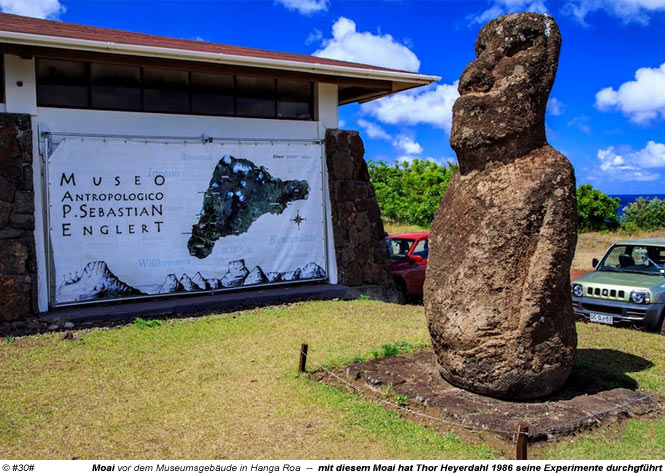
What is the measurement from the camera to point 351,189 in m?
11.7

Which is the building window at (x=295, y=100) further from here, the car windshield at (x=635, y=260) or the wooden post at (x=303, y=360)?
the wooden post at (x=303, y=360)

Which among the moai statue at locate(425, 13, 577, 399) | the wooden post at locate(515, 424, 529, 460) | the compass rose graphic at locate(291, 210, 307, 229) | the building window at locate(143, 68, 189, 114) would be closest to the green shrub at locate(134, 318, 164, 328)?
the compass rose graphic at locate(291, 210, 307, 229)

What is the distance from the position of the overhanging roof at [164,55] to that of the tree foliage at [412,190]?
1442cm

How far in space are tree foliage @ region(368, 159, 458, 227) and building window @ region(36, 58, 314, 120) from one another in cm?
1565

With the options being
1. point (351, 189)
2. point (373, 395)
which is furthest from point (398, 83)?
point (373, 395)

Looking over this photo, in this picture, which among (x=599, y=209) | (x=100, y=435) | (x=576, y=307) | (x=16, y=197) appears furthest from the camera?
(x=599, y=209)

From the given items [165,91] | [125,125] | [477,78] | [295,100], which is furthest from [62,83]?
[477,78]

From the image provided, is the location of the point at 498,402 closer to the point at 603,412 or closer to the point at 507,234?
the point at 603,412

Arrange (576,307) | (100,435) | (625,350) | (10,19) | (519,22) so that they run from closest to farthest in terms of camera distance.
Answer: (100,435)
(519,22)
(625,350)
(576,307)
(10,19)

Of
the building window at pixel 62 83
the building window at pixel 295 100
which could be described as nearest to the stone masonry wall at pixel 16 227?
the building window at pixel 62 83

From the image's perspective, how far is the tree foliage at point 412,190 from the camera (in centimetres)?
2701

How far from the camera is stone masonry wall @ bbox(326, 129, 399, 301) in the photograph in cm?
1165

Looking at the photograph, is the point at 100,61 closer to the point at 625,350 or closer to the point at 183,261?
the point at 183,261

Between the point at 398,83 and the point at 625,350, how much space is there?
6.42m
